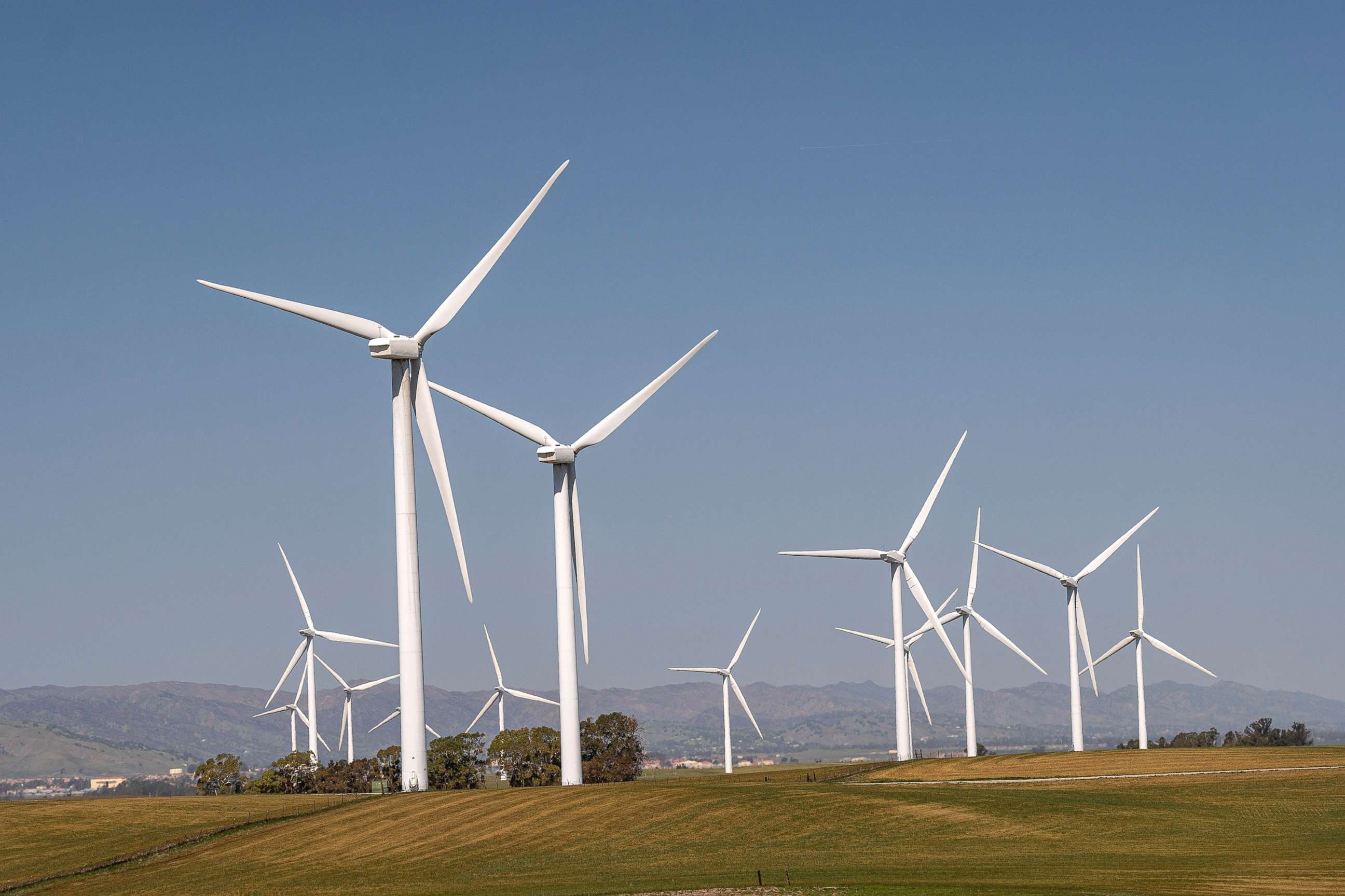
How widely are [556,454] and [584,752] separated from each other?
6716 centimetres

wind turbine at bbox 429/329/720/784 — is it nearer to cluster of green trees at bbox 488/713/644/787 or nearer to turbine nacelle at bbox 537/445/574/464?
turbine nacelle at bbox 537/445/574/464

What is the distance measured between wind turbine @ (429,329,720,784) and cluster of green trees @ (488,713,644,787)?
46.4 metres

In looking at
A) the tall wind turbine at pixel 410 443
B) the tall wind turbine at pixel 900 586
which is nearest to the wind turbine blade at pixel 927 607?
the tall wind turbine at pixel 900 586

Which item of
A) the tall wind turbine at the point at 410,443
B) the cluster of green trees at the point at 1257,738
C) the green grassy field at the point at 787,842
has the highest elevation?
the tall wind turbine at the point at 410,443

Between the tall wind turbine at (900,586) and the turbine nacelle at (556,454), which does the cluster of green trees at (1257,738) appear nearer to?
the tall wind turbine at (900,586)

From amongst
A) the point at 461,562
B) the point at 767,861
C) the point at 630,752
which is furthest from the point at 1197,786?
the point at 630,752

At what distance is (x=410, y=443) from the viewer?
76938 millimetres

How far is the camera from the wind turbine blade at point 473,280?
79.6m

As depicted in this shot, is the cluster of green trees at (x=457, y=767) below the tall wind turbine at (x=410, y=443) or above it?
below

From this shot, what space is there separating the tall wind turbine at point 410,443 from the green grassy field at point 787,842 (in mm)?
5405

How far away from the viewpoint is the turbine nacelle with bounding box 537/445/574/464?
3469 inches

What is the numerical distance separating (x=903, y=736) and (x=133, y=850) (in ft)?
228

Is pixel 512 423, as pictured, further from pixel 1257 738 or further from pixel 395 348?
pixel 1257 738

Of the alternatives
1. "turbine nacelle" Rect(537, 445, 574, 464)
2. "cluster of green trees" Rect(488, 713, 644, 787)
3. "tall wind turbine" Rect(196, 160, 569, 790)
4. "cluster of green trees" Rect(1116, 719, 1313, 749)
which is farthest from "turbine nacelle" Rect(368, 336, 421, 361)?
"cluster of green trees" Rect(1116, 719, 1313, 749)
